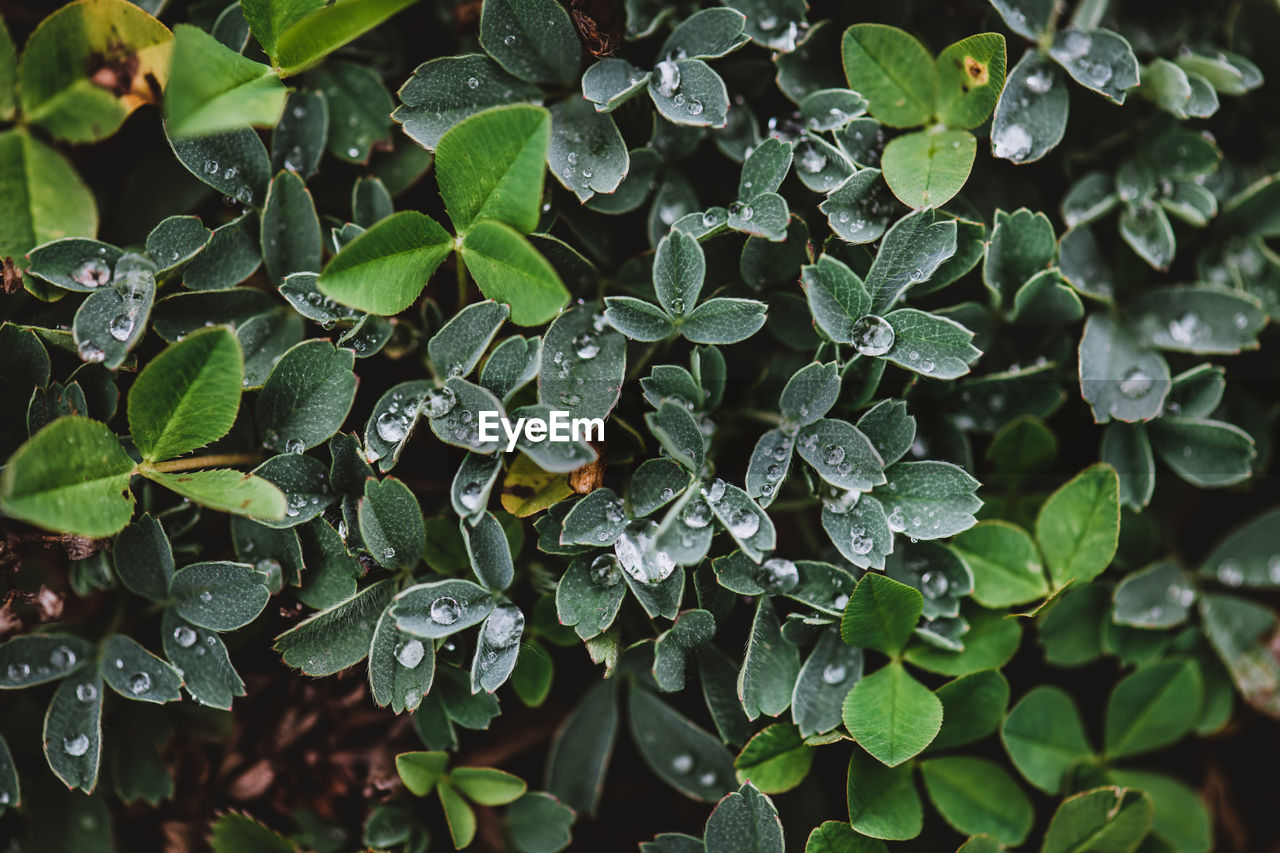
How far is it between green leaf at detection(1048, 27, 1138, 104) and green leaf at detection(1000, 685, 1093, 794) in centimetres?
100

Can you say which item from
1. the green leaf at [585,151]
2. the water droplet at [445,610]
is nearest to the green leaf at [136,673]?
the water droplet at [445,610]

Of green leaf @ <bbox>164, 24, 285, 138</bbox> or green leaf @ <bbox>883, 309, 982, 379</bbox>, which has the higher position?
green leaf @ <bbox>164, 24, 285, 138</bbox>

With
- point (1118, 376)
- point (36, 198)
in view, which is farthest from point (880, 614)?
point (36, 198)

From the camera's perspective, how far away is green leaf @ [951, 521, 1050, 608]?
1.37m

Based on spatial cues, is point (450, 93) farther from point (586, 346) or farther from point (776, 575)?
point (776, 575)

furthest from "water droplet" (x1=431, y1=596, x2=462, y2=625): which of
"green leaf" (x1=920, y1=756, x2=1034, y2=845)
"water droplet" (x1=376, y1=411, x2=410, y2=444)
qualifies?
"green leaf" (x1=920, y1=756, x2=1034, y2=845)

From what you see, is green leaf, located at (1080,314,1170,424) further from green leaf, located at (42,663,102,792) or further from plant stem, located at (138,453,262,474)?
green leaf, located at (42,663,102,792)

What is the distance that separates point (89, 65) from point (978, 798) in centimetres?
185

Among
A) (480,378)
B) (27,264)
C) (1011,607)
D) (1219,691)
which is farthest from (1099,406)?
(27,264)

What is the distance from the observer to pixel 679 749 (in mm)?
1447

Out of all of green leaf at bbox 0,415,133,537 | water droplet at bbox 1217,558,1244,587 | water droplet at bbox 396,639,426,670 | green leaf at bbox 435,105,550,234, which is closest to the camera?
green leaf at bbox 0,415,133,537

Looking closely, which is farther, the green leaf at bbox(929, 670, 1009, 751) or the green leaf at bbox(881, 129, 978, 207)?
the green leaf at bbox(929, 670, 1009, 751)

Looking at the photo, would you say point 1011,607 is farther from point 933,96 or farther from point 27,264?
point 27,264

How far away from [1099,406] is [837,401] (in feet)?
1.55
